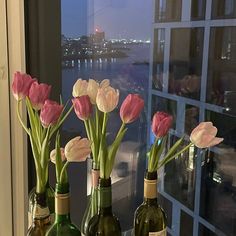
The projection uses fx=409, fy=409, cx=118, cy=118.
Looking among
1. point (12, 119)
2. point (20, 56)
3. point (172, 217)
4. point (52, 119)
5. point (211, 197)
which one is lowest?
point (172, 217)

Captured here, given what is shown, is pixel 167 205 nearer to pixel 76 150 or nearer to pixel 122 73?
pixel 122 73

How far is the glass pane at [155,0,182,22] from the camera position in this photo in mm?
1190

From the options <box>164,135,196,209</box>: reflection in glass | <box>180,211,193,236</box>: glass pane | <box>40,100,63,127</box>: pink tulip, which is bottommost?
<box>180,211,193,236</box>: glass pane

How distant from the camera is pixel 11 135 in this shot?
163 centimetres

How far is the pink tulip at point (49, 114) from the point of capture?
899 mm

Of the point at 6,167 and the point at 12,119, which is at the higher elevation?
the point at 12,119

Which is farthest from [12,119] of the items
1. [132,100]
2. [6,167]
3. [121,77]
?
[132,100]

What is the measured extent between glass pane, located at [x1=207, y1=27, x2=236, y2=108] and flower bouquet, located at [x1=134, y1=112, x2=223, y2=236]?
10.4 inches

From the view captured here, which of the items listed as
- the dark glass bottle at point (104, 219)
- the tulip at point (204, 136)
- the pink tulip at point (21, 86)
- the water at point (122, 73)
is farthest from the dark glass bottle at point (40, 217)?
the water at point (122, 73)

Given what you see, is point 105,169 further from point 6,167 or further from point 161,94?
point 6,167

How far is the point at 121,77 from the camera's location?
140cm

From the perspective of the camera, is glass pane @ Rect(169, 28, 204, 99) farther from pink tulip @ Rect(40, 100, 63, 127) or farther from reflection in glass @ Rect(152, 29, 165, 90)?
pink tulip @ Rect(40, 100, 63, 127)

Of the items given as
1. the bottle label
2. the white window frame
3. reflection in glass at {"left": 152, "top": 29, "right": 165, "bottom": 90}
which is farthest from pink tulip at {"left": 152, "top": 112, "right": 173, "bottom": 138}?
the white window frame

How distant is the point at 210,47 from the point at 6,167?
97 centimetres
